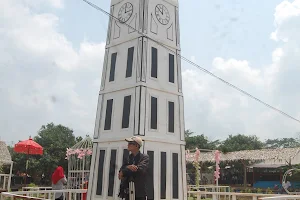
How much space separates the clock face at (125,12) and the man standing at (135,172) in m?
4.90

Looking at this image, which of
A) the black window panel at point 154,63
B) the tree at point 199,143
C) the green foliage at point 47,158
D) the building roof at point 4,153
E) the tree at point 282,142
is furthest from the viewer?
the tree at point 282,142

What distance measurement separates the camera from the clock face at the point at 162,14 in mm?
8212

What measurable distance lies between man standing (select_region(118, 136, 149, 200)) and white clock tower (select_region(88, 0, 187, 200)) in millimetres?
2900

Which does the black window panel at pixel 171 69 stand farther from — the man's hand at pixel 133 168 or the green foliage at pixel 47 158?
the green foliage at pixel 47 158

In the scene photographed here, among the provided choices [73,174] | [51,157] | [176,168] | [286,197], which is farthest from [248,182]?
[286,197]

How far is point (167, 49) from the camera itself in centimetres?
820

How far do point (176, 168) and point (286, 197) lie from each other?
10.4 feet

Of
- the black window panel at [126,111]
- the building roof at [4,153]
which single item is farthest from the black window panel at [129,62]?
the building roof at [4,153]

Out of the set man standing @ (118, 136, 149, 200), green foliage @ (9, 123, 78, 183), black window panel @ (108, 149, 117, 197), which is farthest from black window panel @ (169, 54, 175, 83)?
green foliage @ (9, 123, 78, 183)

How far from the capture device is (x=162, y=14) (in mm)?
8359

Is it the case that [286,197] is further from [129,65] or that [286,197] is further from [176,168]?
[129,65]

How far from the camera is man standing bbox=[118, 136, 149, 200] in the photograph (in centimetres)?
391

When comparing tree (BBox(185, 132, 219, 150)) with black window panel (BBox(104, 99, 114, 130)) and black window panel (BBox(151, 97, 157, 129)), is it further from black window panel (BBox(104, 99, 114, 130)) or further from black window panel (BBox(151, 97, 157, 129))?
black window panel (BBox(151, 97, 157, 129))

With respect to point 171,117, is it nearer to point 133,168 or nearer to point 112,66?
point 112,66
